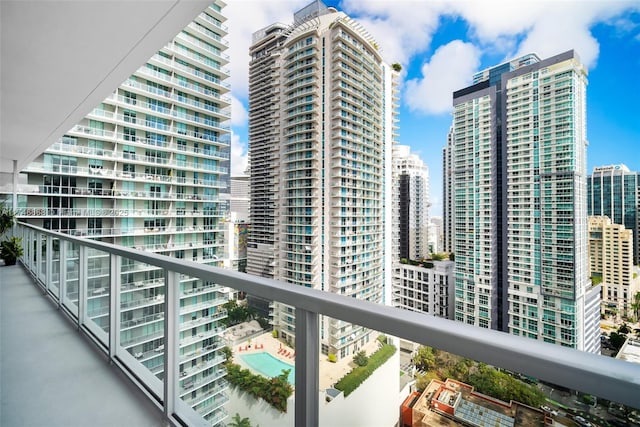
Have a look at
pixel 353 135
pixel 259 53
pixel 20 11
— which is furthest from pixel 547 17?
pixel 20 11

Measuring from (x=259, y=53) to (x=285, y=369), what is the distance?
2592 centimetres

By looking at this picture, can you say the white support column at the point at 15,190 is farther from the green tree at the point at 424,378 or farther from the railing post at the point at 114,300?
the green tree at the point at 424,378

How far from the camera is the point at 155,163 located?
680 inches

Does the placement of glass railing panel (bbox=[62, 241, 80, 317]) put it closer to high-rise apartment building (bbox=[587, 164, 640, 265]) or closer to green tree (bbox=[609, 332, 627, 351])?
green tree (bbox=[609, 332, 627, 351])

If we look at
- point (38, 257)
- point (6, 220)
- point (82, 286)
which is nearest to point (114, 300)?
point (82, 286)

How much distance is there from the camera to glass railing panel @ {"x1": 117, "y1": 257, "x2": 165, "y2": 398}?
1.14 m

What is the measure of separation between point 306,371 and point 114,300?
1293 mm

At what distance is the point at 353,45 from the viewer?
64.5 ft

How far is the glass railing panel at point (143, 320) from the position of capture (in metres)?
1.14

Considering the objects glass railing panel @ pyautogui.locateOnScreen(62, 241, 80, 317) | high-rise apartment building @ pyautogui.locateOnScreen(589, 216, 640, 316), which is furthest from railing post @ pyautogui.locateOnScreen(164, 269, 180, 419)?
high-rise apartment building @ pyautogui.locateOnScreen(589, 216, 640, 316)

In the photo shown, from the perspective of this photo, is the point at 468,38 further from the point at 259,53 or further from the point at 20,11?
the point at 20,11

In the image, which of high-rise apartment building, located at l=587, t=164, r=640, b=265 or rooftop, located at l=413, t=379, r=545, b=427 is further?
high-rise apartment building, located at l=587, t=164, r=640, b=265

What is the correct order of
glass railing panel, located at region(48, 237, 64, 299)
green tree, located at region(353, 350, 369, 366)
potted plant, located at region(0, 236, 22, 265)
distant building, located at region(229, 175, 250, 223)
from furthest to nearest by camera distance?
distant building, located at region(229, 175, 250, 223) < potted plant, located at region(0, 236, 22, 265) < glass railing panel, located at region(48, 237, 64, 299) < green tree, located at region(353, 350, 369, 366)

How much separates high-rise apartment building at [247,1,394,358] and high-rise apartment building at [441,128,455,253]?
4071 millimetres
